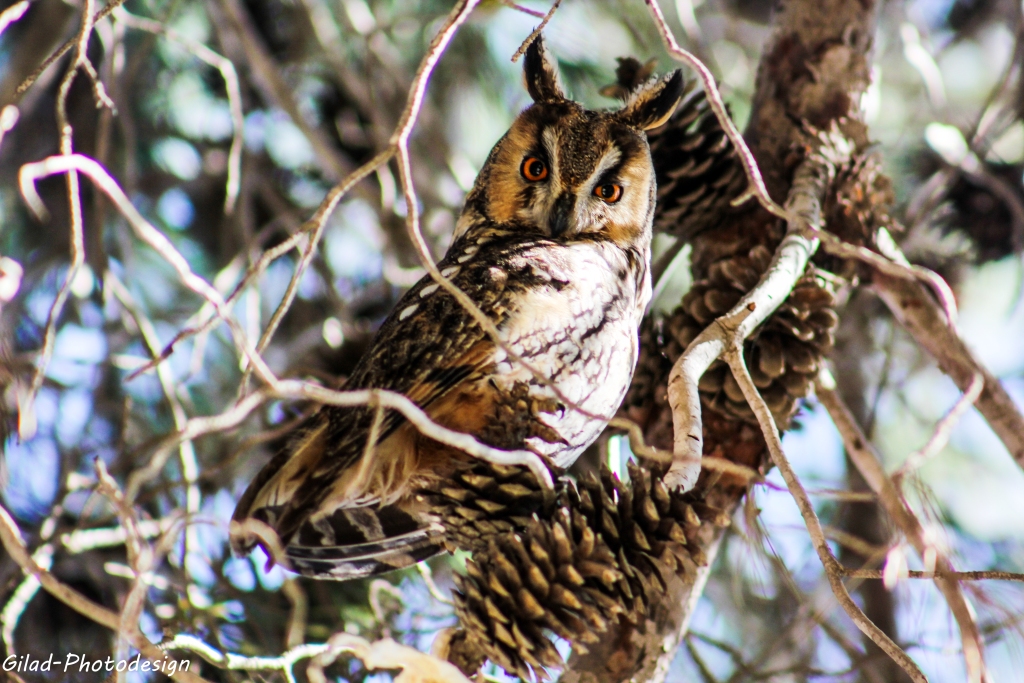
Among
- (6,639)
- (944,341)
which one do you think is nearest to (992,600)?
(944,341)

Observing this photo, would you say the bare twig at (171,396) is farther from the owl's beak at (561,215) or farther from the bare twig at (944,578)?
the bare twig at (944,578)

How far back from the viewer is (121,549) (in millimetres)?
2273

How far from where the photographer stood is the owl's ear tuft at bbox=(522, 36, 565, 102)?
170 cm

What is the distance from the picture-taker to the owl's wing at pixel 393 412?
139 centimetres

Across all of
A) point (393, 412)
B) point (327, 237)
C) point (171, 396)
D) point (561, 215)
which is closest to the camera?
point (393, 412)

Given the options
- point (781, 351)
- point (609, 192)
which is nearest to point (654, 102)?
point (609, 192)

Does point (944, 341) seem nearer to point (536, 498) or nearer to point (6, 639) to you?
point (536, 498)

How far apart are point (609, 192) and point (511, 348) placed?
0.47 m

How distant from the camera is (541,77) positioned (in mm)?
1718

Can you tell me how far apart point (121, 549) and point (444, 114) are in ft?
5.48

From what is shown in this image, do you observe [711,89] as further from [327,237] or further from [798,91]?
[327,237]

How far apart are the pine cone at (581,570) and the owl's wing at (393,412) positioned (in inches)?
12.1

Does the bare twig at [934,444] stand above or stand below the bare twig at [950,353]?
below

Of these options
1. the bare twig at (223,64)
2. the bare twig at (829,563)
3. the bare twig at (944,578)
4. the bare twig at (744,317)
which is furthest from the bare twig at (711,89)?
the bare twig at (223,64)
